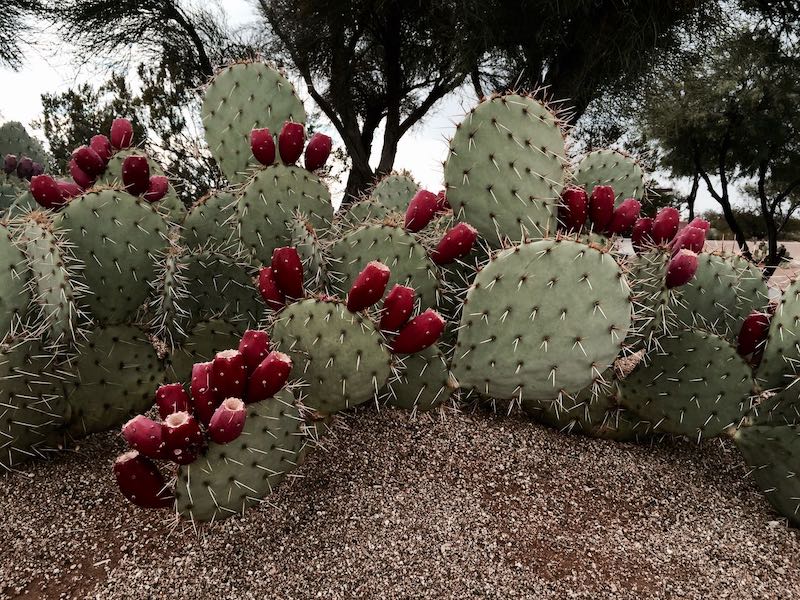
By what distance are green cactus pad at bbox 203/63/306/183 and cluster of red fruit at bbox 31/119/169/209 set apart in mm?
466

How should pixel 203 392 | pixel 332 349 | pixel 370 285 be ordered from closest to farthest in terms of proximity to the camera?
pixel 203 392 < pixel 370 285 < pixel 332 349

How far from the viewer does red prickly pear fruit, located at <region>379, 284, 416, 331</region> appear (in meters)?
1.84

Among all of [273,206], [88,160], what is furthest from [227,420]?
[88,160]

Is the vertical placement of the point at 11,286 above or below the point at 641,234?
below

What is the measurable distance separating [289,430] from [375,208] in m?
2.00

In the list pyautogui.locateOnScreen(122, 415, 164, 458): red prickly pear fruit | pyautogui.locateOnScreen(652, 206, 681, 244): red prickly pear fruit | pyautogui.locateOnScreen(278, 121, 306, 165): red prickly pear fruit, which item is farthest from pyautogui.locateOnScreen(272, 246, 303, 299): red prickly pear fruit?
pyautogui.locateOnScreen(652, 206, 681, 244): red prickly pear fruit

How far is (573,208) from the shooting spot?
2428mm

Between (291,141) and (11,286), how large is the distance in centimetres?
127

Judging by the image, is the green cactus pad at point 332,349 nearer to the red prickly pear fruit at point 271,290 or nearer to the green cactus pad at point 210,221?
the red prickly pear fruit at point 271,290

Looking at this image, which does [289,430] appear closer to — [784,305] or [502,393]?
[502,393]

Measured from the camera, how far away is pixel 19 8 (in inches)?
460

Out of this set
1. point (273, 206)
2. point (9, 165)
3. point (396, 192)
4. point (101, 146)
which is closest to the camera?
point (273, 206)

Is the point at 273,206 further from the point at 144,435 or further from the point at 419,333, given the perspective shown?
the point at 144,435

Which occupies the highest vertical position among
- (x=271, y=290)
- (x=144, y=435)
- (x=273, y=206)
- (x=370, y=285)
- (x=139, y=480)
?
(x=273, y=206)
